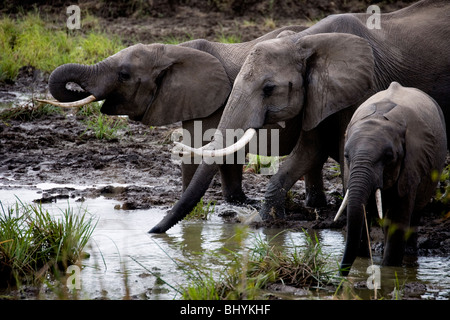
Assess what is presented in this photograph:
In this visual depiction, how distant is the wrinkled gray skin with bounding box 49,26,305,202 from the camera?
693 centimetres

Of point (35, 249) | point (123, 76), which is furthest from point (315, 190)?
point (35, 249)

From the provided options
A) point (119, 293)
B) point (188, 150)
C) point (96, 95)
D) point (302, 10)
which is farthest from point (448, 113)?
point (302, 10)

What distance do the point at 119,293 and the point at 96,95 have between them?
2481mm

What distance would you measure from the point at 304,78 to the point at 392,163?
5.29 ft

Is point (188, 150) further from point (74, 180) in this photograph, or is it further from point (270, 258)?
point (74, 180)

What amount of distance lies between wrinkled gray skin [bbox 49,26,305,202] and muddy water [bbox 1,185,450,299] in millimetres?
731

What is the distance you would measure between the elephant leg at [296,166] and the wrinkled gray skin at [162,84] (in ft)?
1.02

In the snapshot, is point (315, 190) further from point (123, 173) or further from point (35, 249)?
point (35, 249)

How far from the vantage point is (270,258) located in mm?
5059

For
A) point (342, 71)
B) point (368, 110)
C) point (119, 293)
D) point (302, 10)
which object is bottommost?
point (119, 293)

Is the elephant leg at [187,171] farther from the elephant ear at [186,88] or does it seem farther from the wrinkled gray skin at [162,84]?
the elephant ear at [186,88]

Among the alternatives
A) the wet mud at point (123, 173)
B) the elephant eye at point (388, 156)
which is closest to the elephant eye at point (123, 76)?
the wet mud at point (123, 173)

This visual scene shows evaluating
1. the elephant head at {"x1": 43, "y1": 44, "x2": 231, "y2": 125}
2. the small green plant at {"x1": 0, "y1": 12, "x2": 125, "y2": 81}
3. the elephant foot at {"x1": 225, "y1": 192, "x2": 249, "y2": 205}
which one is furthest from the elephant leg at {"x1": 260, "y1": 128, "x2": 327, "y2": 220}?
the small green plant at {"x1": 0, "y1": 12, "x2": 125, "y2": 81}

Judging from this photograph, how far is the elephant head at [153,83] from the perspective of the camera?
6926 mm
